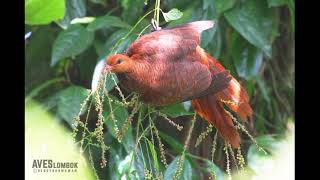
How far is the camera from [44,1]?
1.29 meters

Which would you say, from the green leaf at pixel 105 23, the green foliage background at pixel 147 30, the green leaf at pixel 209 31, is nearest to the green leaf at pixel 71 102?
the green foliage background at pixel 147 30

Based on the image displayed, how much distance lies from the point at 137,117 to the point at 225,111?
16cm

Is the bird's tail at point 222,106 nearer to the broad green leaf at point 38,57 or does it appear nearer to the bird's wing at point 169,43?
the bird's wing at point 169,43

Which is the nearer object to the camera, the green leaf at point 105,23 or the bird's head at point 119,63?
the bird's head at point 119,63

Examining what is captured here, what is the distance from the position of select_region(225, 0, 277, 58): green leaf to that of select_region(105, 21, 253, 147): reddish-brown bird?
51 mm

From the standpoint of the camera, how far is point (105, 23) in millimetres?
1278

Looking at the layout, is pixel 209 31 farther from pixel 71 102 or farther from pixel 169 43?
pixel 71 102

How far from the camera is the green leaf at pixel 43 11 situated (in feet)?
4.17

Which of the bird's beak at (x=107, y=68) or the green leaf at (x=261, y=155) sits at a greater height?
the bird's beak at (x=107, y=68)

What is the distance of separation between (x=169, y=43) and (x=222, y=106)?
16cm

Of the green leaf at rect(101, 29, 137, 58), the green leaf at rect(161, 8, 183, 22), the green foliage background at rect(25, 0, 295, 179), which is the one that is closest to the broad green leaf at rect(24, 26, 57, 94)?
the green foliage background at rect(25, 0, 295, 179)

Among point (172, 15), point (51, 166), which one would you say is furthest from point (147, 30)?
point (51, 166)

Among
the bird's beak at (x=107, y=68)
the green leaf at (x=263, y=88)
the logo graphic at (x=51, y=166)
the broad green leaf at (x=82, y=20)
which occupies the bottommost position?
the logo graphic at (x=51, y=166)
